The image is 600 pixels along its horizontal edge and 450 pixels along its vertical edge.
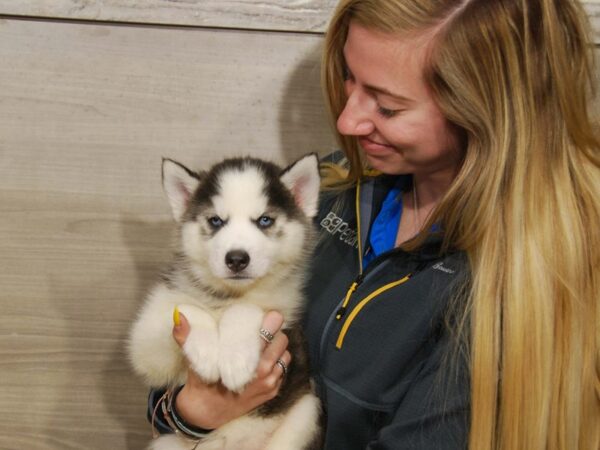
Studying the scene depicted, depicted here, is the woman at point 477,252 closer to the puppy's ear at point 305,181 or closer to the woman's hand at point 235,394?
the woman's hand at point 235,394

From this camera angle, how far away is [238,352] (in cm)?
→ 141

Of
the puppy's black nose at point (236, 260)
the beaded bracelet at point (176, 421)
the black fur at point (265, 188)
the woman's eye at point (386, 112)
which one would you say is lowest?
the beaded bracelet at point (176, 421)

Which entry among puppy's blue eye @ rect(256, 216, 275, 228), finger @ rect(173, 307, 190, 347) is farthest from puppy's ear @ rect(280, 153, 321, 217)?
finger @ rect(173, 307, 190, 347)

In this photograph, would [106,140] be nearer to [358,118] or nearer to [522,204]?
[358,118]

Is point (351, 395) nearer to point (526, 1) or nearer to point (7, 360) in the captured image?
point (526, 1)

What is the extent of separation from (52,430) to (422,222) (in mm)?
1583

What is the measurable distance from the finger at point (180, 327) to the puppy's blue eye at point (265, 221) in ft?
1.05

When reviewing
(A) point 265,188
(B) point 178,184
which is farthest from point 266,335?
(B) point 178,184

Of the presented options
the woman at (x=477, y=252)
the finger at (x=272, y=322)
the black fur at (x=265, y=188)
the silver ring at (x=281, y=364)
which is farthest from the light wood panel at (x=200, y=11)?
the silver ring at (x=281, y=364)

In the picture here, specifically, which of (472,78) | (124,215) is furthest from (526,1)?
(124,215)

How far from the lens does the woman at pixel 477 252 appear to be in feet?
Answer: 4.66

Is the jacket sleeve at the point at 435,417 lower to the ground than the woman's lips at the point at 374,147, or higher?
lower

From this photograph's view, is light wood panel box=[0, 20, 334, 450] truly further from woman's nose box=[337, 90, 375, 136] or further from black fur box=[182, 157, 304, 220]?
woman's nose box=[337, 90, 375, 136]

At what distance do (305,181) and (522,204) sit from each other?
569 millimetres
